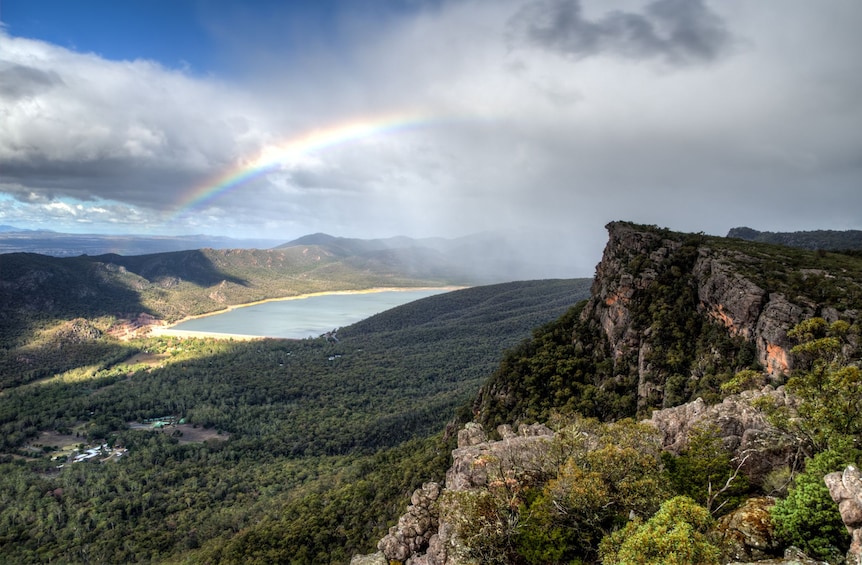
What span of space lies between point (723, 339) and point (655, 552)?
86.1 feet

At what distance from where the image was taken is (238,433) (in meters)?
95.9

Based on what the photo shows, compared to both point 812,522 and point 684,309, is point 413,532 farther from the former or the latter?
point 684,309

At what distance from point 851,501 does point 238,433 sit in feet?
340

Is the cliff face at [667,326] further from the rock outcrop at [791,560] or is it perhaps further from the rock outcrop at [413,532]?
the rock outcrop at [413,532]

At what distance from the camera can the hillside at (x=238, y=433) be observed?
4770cm

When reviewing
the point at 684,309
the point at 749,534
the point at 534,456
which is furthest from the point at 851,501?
the point at 684,309

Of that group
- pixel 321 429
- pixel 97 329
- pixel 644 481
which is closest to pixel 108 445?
pixel 321 429

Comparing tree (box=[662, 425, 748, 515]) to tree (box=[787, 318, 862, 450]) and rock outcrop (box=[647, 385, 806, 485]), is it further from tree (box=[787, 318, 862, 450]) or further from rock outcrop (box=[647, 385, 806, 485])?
tree (box=[787, 318, 862, 450])

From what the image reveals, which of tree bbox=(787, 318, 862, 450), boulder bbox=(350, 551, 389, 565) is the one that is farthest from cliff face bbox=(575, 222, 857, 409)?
boulder bbox=(350, 551, 389, 565)

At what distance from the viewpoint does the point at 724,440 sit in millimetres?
20344

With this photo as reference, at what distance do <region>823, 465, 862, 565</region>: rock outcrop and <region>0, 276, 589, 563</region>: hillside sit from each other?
1255 inches

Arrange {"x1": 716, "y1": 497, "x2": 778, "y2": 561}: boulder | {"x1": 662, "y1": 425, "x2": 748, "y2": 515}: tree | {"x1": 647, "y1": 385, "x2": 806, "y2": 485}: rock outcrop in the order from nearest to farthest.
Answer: {"x1": 716, "y1": 497, "x2": 778, "y2": 561}: boulder < {"x1": 662, "y1": 425, "x2": 748, "y2": 515}: tree < {"x1": 647, "y1": 385, "x2": 806, "y2": 485}: rock outcrop

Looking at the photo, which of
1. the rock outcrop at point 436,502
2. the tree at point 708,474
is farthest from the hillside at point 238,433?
the tree at point 708,474

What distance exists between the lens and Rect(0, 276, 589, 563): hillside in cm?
4770
